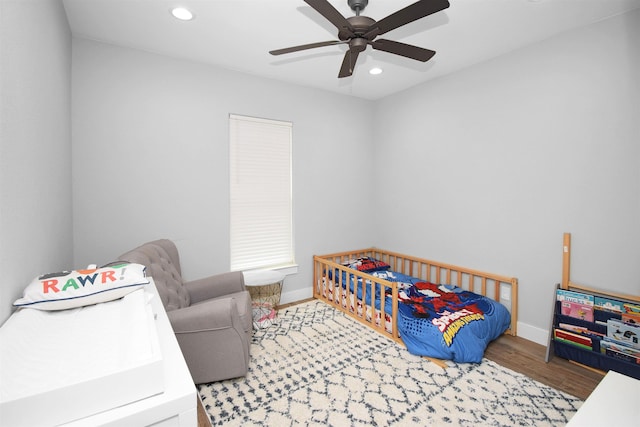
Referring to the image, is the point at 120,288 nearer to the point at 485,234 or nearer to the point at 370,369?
the point at 370,369

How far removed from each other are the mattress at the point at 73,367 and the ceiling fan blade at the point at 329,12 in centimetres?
155

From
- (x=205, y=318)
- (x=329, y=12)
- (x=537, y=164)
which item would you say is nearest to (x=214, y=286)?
(x=205, y=318)

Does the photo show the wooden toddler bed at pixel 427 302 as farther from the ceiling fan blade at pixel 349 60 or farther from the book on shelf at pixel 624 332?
the ceiling fan blade at pixel 349 60

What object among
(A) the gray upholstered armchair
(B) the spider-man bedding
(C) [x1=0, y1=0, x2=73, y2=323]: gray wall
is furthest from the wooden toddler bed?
(C) [x1=0, y1=0, x2=73, y2=323]: gray wall

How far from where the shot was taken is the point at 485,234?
9.70 ft

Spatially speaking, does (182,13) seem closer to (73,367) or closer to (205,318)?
(205,318)

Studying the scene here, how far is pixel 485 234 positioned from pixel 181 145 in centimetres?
312

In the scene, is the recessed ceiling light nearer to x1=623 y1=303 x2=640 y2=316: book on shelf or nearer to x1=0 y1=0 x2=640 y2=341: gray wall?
x1=0 y1=0 x2=640 y2=341: gray wall

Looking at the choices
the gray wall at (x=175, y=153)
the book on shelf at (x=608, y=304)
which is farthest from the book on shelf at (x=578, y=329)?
the gray wall at (x=175, y=153)

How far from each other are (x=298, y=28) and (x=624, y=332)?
10.5 ft

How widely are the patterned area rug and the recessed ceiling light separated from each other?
2.61 meters

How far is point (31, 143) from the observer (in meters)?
1.33

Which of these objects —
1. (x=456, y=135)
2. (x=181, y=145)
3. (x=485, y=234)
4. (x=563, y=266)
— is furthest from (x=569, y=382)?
(x=181, y=145)

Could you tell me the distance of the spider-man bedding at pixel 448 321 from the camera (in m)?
2.27
